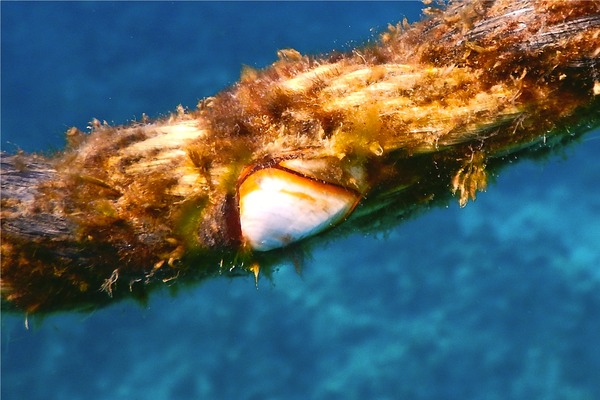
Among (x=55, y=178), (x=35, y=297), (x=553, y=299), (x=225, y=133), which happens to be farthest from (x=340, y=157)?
(x=553, y=299)

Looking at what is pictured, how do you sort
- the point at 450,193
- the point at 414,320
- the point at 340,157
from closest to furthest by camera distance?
1. the point at 340,157
2. the point at 450,193
3. the point at 414,320

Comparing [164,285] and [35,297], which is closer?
[35,297]

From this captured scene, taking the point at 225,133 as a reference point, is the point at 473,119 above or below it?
below

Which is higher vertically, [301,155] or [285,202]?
[301,155]

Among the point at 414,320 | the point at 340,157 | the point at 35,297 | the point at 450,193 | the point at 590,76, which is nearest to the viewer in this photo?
the point at 590,76

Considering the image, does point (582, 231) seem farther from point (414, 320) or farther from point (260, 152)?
point (260, 152)
